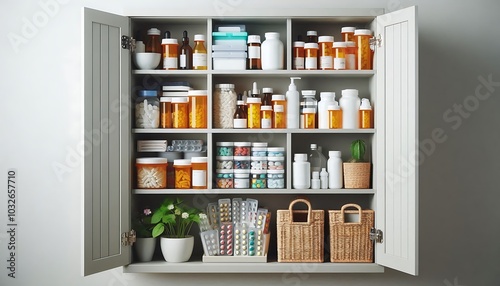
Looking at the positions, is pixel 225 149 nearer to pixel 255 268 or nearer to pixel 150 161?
pixel 150 161

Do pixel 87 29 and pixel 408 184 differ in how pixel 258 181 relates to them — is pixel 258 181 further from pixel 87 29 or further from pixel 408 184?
pixel 87 29

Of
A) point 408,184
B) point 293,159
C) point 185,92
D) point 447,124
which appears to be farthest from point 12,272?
point 447,124

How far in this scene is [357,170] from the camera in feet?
10.4

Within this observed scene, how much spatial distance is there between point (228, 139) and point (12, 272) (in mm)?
1463

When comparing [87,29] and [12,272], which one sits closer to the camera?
[87,29]

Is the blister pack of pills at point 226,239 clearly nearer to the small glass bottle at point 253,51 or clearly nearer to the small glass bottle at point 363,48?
the small glass bottle at point 253,51

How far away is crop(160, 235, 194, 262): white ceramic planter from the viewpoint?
312cm

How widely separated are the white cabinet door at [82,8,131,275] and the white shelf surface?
0.53ft

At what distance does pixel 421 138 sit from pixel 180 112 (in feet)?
4.55

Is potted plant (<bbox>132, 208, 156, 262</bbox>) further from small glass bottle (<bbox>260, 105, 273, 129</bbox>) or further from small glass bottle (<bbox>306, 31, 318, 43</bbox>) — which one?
small glass bottle (<bbox>306, 31, 318, 43</bbox>)

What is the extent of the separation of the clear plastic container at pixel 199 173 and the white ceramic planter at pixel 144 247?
1.27 feet

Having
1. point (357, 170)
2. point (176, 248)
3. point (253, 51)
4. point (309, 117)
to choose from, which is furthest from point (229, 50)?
point (176, 248)

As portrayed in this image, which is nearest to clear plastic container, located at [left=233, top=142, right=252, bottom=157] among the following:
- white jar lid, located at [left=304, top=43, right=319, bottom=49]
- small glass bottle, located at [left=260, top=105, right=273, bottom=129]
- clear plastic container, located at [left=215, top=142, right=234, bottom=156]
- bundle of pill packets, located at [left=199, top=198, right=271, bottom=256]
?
clear plastic container, located at [left=215, top=142, right=234, bottom=156]

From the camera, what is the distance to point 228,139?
3414mm
